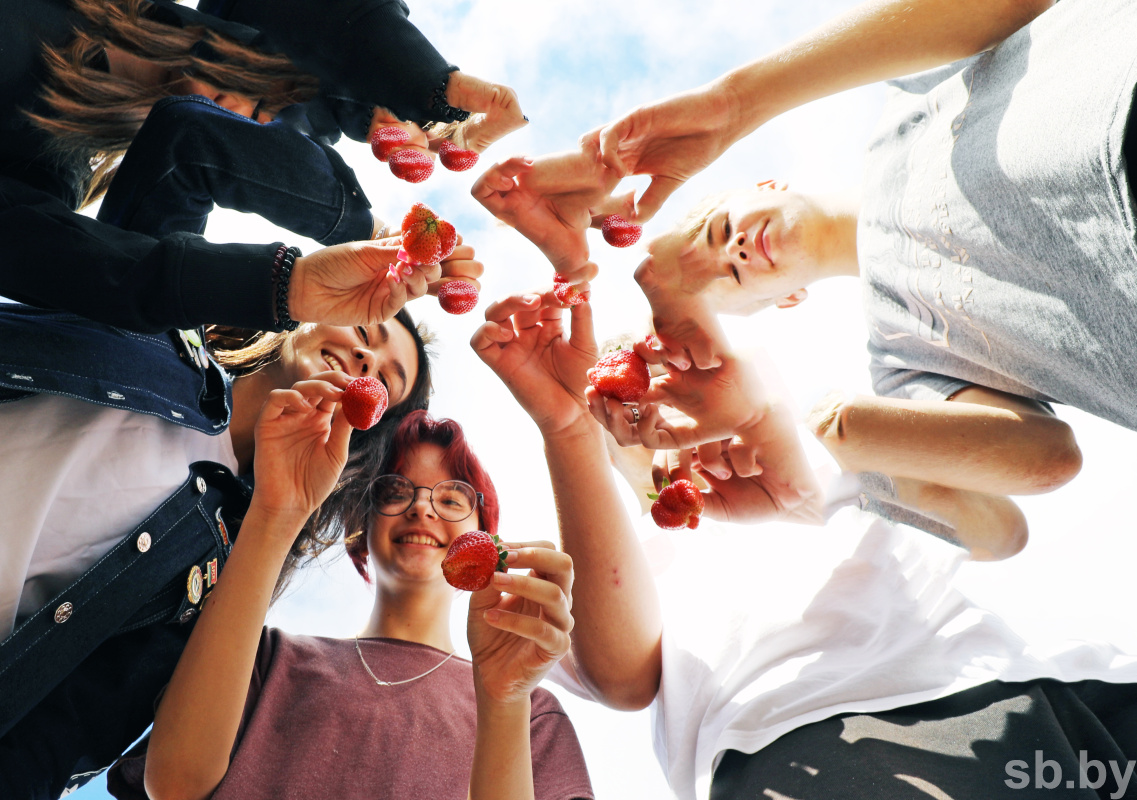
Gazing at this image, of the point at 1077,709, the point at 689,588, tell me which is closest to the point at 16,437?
the point at 689,588

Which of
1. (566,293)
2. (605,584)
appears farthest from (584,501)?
(566,293)

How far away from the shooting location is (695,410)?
1308mm

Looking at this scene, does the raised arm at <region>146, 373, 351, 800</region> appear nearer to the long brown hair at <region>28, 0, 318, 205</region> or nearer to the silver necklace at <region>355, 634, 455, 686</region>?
the silver necklace at <region>355, 634, 455, 686</region>

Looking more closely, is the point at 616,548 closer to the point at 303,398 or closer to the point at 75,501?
the point at 303,398

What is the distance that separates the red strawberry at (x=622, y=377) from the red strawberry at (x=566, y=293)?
6.7 inches

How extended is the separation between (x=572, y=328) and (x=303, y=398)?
0.55 m

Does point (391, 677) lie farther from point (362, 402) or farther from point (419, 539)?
point (362, 402)

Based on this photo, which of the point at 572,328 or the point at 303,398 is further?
the point at 572,328

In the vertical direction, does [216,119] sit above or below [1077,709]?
above

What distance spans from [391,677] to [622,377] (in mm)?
963

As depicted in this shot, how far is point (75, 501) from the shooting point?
113cm

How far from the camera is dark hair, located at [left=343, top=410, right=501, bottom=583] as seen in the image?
186 cm

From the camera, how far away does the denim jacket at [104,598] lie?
1046 millimetres

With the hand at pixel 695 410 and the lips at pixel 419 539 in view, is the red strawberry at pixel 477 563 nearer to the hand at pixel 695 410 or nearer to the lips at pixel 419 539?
the hand at pixel 695 410
